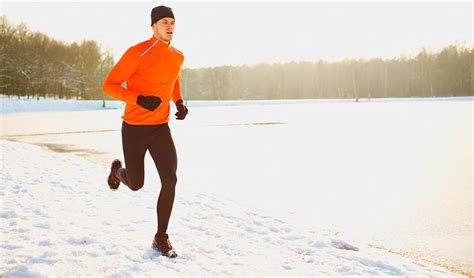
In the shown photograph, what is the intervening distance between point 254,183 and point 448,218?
2883 millimetres

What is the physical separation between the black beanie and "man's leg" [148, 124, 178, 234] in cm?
84

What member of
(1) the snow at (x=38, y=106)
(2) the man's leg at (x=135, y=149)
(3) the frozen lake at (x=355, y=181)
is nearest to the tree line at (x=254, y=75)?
(1) the snow at (x=38, y=106)

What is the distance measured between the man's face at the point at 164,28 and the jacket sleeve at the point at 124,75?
0.24 metres

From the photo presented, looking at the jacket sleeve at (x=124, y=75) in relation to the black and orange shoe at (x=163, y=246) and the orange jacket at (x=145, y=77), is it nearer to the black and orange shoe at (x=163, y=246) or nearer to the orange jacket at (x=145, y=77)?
the orange jacket at (x=145, y=77)

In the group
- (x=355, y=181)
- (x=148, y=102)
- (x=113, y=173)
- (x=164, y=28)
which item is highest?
(x=164, y=28)

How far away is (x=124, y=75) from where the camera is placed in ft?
10.1

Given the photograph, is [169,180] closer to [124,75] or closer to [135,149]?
[135,149]

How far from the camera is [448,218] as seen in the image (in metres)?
4.70

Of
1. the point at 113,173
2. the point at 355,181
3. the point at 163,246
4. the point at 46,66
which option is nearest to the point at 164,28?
the point at 113,173

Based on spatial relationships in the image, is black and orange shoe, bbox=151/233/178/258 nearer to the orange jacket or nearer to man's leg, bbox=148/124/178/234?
man's leg, bbox=148/124/178/234

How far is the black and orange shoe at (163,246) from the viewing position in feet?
10.5

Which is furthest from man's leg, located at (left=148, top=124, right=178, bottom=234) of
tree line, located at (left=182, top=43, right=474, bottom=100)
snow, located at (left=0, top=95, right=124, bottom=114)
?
tree line, located at (left=182, top=43, right=474, bottom=100)

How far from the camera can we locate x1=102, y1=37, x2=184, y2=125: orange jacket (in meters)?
3.02

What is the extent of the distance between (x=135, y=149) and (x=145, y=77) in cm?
57
